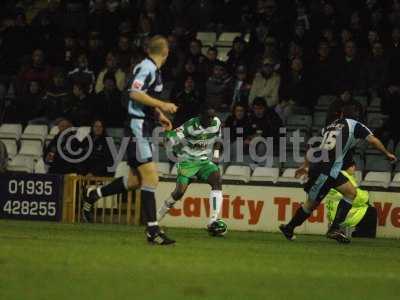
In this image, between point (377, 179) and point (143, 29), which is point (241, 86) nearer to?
point (143, 29)

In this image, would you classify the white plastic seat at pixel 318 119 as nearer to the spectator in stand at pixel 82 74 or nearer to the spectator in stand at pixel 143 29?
the spectator in stand at pixel 143 29

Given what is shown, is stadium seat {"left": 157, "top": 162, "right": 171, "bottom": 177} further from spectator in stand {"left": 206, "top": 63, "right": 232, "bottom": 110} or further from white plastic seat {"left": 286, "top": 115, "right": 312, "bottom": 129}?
white plastic seat {"left": 286, "top": 115, "right": 312, "bottom": 129}

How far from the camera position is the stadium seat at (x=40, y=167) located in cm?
2150

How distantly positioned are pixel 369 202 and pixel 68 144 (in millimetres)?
5910

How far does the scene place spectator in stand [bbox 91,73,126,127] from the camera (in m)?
22.1

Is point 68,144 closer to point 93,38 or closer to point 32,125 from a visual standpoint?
point 32,125

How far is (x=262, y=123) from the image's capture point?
20.3 m

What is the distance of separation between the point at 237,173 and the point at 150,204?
282 inches

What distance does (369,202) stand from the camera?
18547mm

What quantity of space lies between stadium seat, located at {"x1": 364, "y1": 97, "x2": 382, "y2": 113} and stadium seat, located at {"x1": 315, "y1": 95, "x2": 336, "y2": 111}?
752mm

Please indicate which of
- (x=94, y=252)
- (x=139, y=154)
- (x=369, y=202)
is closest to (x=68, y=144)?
(x=369, y=202)

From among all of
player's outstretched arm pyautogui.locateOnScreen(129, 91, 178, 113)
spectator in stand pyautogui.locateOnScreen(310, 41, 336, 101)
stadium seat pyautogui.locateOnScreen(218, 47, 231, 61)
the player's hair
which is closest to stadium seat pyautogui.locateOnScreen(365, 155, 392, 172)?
spectator in stand pyautogui.locateOnScreen(310, 41, 336, 101)

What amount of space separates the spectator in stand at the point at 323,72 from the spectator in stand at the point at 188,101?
7.12 ft

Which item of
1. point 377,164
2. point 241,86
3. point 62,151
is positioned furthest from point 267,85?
point 62,151
